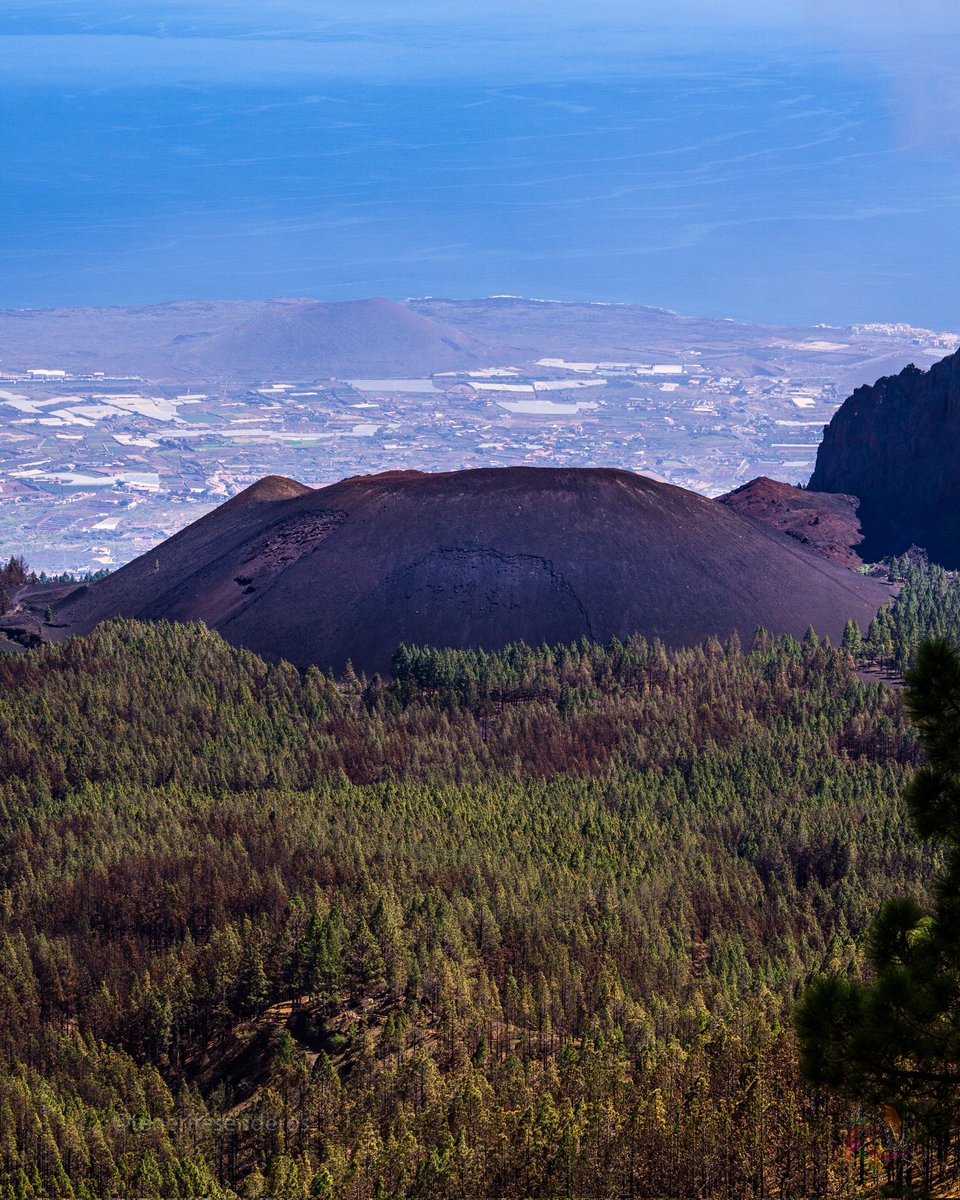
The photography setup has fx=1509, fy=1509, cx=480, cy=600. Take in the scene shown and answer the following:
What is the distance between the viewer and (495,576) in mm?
171125

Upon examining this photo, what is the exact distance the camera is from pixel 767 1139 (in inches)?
2325

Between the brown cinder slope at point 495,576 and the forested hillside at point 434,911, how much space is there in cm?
868

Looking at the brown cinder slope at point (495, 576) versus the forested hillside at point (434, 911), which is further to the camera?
the brown cinder slope at point (495, 576)

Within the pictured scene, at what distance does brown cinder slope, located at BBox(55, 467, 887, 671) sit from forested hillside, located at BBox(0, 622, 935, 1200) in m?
8.68

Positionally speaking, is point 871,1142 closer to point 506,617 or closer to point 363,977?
point 363,977

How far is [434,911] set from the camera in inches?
3501

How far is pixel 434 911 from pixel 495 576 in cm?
8495

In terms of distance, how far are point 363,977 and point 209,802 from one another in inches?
1588

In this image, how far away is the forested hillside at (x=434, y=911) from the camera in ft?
206

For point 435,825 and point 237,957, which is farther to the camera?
point 435,825

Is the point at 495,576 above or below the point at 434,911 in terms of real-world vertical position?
above

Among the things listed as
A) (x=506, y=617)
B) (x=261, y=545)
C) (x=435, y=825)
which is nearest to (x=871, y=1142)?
(x=435, y=825)

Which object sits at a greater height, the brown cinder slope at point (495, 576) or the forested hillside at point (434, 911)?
the brown cinder slope at point (495, 576)

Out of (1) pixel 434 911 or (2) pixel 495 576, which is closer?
(1) pixel 434 911
